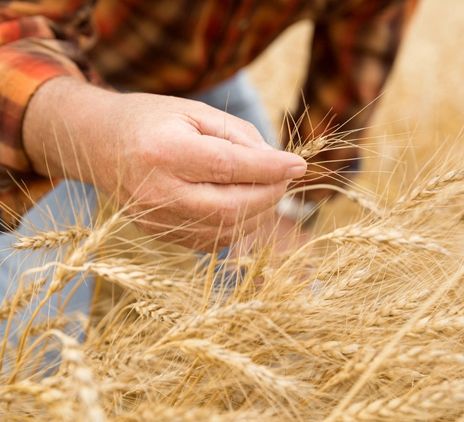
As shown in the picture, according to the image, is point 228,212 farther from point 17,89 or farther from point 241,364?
point 17,89

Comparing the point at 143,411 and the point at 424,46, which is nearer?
the point at 143,411

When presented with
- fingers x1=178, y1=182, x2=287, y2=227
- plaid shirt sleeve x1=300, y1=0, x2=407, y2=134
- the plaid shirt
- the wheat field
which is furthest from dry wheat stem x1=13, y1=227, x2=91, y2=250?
plaid shirt sleeve x1=300, y1=0, x2=407, y2=134

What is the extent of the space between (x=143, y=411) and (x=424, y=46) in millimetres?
2797

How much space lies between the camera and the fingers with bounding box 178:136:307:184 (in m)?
0.57

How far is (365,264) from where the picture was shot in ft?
2.10

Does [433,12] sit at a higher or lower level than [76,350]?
lower

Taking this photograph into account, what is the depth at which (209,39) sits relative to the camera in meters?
1.42

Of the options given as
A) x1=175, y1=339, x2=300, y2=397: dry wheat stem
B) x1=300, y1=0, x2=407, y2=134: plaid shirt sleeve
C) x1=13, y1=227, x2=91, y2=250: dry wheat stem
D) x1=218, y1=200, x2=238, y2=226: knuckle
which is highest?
x1=218, y1=200, x2=238, y2=226: knuckle

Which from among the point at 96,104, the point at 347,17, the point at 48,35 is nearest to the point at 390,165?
the point at 347,17

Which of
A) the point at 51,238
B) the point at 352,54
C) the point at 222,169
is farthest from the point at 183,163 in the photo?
the point at 352,54

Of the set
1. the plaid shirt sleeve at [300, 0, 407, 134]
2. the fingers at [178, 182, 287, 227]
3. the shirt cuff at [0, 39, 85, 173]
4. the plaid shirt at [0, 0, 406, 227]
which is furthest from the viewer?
the plaid shirt sleeve at [300, 0, 407, 134]

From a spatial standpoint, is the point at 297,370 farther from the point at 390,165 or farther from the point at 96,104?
the point at 390,165

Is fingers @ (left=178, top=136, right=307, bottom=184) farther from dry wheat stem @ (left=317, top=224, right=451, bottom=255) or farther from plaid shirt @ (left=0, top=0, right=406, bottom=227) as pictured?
plaid shirt @ (left=0, top=0, right=406, bottom=227)

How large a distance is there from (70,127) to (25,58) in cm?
18
